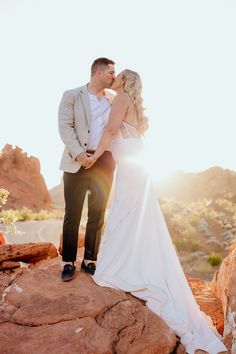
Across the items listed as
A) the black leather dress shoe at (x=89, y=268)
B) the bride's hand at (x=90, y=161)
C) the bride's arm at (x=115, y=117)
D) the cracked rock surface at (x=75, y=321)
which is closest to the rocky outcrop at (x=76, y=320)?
the cracked rock surface at (x=75, y=321)

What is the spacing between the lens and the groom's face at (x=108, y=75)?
4.93 metres

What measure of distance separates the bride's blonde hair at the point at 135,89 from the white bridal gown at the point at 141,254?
20 cm

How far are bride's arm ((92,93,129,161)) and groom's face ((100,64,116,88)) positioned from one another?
35cm

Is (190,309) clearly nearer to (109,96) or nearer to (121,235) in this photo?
(121,235)

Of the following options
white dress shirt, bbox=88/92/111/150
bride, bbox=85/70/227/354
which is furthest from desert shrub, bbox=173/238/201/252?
white dress shirt, bbox=88/92/111/150

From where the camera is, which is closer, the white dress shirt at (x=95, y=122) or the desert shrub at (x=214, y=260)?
the white dress shirt at (x=95, y=122)

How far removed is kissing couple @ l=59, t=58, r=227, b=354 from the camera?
4.51m

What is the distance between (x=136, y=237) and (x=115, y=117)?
1.40m

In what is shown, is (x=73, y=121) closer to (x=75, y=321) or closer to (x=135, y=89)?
(x=135, y=89)

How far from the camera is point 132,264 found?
4.59 m

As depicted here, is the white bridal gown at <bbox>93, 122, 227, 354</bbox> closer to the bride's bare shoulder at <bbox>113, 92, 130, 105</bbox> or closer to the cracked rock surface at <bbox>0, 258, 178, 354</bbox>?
the cracked rock surface at <bbox>0, 258, 178, 354</bbox>

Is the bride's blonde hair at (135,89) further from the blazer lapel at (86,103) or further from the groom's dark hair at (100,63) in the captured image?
the blazer lapel at (86,103)

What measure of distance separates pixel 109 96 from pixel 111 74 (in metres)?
0.37

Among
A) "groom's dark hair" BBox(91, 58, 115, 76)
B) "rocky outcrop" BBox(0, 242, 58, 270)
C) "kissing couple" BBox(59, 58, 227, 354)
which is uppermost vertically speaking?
"groom's dark hair" BBox(91, 58, 115, 76)
